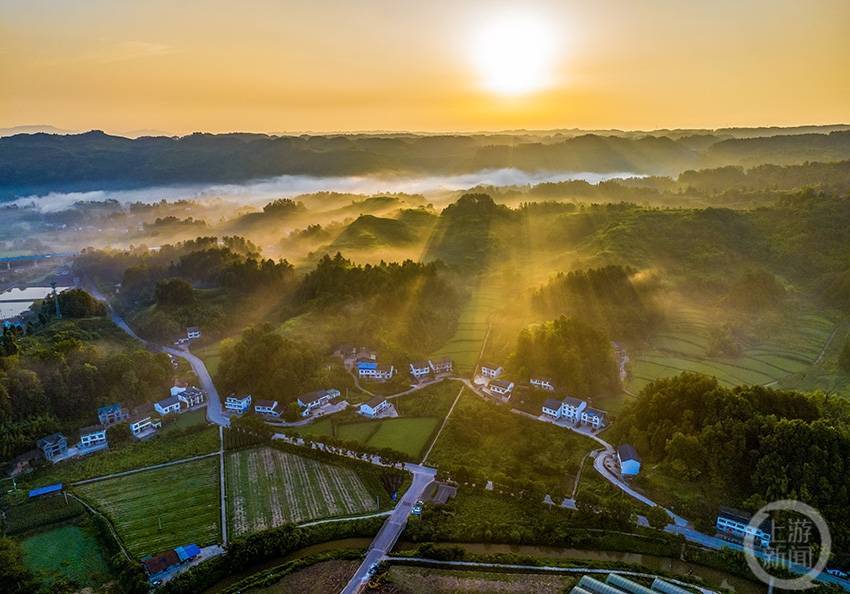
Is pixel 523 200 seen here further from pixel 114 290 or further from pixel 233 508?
pixel 233 508

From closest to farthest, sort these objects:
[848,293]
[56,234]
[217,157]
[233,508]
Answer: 1. [233,508]
2. [848,293]
3. [56,234]
4. [217,157]

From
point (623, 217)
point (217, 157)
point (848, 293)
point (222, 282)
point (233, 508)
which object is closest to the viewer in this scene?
point (233, 508)

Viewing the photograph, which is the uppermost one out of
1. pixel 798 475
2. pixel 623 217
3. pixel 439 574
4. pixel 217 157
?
pixel 217 157

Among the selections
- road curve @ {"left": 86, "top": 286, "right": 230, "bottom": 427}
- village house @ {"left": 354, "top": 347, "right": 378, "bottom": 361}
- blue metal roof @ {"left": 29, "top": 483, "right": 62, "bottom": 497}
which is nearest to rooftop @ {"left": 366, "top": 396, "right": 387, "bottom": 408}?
village house @ {"left": 354, "top": 347, "right": 378, "bottom": 361}

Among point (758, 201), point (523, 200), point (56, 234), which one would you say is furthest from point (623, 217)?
point (56, 234)

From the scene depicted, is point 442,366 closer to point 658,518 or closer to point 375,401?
point 375,401

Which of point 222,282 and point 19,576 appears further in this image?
point 222,282

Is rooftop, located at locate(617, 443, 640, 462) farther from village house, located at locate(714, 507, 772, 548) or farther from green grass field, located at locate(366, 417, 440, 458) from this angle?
green grass field, located at locate(366, 417, 440, 458)
